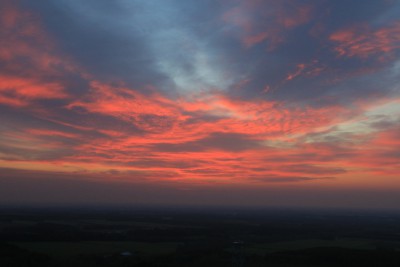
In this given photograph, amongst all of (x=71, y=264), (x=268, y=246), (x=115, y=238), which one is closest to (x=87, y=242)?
(x=115, y=238)

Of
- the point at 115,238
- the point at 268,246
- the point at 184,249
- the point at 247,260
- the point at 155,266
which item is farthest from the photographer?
the point at 115,238

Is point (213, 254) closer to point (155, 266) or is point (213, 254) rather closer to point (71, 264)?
point (155, 266)

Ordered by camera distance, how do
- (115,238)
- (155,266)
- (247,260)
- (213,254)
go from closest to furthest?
(155,266) → (247,260) → (213,254) → (115,238)

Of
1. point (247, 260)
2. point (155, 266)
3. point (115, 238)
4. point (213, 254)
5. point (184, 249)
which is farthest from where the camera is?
point (115, 238)

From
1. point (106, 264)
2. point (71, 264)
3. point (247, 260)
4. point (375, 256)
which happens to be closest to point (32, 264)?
point (71, 264)

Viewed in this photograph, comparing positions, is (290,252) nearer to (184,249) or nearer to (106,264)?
(184,249)

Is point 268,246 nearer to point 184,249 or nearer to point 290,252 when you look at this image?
point 290,252

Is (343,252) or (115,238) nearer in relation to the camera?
(343,252)

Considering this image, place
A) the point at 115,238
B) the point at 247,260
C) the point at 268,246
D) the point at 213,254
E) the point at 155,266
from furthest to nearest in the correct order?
1. the point at 115,238
2. the point at 268,246
3. the point at 213,254
4. the point at 247,260
5. the point at 155,266

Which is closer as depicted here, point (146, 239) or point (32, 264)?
point (32, 264)
